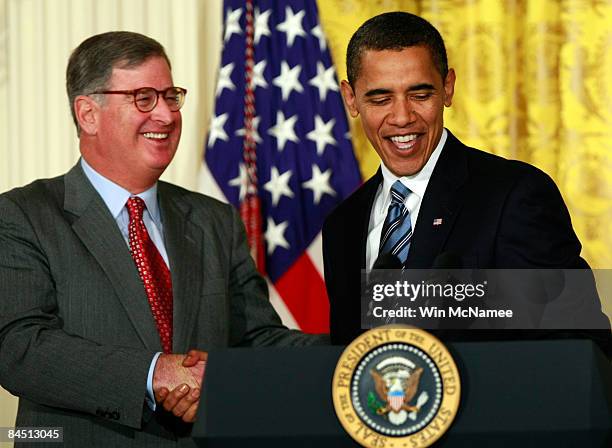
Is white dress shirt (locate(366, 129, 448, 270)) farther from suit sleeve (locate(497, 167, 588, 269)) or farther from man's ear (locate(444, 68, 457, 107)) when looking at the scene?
suit sleeve (locate(497, 167, 588, 269))

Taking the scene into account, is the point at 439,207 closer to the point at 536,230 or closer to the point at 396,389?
the point at 536,230

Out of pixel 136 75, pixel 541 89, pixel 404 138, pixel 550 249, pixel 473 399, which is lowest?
pixel 473 399

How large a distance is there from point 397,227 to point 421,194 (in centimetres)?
12

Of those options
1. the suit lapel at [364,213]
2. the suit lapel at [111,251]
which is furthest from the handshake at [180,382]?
the suit lapel at [364,213]

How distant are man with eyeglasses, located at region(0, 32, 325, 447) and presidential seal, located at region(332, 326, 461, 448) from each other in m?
0.99

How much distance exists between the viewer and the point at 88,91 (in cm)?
296

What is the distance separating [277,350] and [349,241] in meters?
1.17

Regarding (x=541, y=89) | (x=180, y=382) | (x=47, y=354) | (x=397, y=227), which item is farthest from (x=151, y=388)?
(x=541, y=89)

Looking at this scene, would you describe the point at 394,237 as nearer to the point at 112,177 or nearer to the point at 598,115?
the point at 112,177

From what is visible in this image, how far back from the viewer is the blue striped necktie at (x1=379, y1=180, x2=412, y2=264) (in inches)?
100.0

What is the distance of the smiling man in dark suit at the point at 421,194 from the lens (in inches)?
93.5

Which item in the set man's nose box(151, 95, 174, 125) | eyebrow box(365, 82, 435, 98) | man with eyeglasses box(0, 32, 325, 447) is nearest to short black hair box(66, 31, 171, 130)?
man with eyeglasses box(0, 32, 325, 447)

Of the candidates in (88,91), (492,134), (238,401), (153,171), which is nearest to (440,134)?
(153,171)

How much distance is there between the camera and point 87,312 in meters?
2.68
